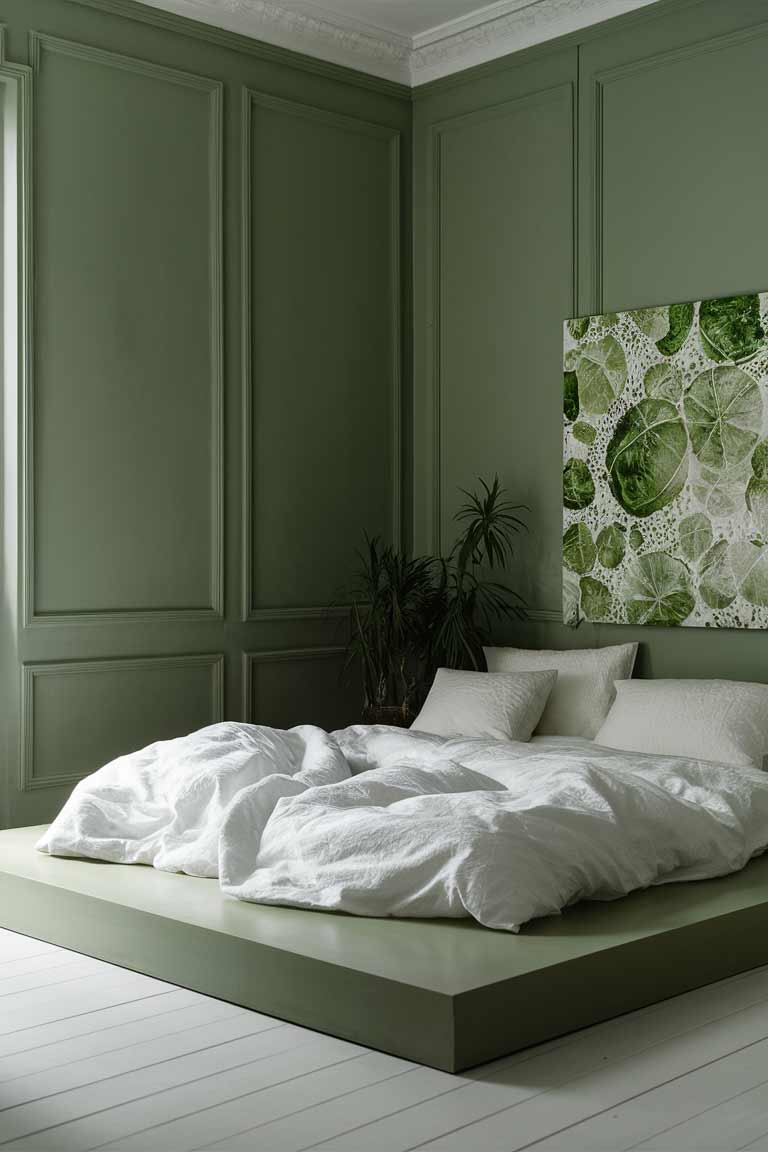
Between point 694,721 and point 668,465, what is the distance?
1.11m

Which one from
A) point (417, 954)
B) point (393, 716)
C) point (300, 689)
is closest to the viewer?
point (417, 954)

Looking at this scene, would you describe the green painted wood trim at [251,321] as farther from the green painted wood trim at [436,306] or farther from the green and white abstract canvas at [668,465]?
the green and white abstract canvas at [668,465]

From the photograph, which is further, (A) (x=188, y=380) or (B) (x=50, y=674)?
(A) (x=188, y=380)

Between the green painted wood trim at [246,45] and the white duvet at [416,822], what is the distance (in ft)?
9.49

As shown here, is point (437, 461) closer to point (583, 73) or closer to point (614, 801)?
point (583, 73)

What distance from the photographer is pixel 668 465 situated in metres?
5.18

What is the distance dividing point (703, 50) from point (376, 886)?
360 cm

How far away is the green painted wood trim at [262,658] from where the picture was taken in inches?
221

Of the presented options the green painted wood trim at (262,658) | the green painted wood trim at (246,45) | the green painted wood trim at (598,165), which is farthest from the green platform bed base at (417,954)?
the green painted wood trim at (246,45)

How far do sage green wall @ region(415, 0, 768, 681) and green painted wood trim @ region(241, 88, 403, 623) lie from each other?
0.11m

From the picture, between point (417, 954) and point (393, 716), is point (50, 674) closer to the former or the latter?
point (393, 716)

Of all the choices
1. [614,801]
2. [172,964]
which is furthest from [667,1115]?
[172,964]

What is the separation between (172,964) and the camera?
10.6 ft

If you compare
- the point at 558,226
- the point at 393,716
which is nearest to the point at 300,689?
the point at 393,716
